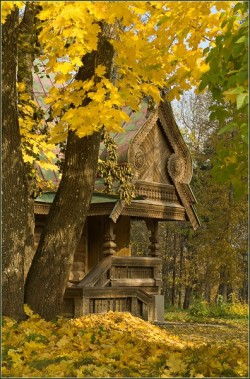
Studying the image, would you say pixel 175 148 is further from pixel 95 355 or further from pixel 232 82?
pixel 232 82

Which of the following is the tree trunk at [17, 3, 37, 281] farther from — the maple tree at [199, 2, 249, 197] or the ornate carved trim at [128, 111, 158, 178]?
the ornate carved trim at [128, 111, 158, 178]

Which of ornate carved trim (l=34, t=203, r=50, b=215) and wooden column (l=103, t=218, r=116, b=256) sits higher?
ornate carved trim (l=34, t=203, r=50, b=215)

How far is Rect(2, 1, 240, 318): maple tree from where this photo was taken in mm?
7398

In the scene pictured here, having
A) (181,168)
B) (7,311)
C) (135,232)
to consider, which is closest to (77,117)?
(7,311)

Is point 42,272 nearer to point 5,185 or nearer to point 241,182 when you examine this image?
point 5,185

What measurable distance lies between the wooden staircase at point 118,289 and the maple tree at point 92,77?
231 inches

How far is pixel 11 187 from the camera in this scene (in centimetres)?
898

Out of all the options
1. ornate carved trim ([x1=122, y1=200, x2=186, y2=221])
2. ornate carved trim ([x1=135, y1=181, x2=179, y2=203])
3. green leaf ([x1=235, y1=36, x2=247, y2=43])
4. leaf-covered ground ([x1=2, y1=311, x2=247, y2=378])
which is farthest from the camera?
ornate carved trim ([x1=135, y1=181, x2=179, y2=203])

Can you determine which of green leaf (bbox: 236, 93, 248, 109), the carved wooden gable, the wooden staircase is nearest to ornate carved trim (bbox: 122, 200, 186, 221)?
the carved wooden gable

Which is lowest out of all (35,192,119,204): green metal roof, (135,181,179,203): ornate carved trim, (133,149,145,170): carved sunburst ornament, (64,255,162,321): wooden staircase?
(64,255,162,321): wooden staircase

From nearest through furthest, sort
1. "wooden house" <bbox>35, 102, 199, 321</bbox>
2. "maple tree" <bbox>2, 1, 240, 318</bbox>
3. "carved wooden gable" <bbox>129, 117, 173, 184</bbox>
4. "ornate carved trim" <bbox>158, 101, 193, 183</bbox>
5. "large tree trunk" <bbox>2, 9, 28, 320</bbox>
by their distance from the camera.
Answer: "maple tree" <bbox>2, 1, 240, 318</bbox>
"large tree trunk" <bbox>2, 9, 28, 320</bbox>
"wooden house" <bbox>35, 102, 199, 321</bbox>
"carved wooden gable" <bbox>129, 117, 173, 184</bbox>
"ornate carved trim" <bbox>158, 101, 193, 183</bbox>

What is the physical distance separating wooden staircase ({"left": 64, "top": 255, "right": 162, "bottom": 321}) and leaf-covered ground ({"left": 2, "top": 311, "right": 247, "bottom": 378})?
658 cm

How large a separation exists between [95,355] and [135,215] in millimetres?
9985

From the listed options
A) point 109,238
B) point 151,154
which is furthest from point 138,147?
point 109,238
